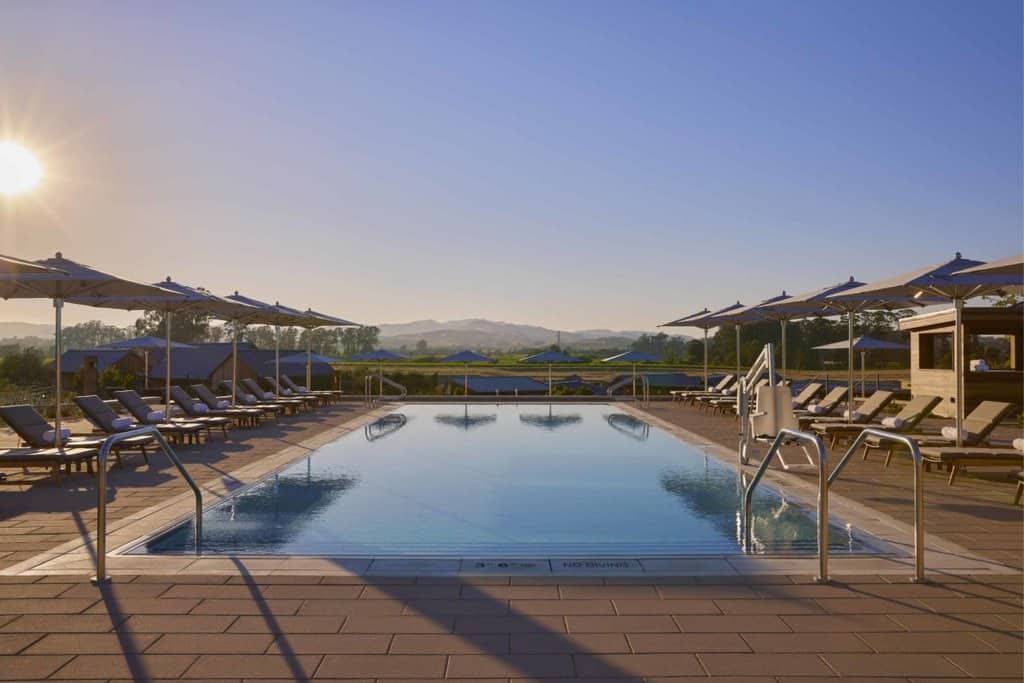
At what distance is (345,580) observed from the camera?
4.81 meters

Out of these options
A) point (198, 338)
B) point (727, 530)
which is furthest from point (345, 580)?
point (198, 338)

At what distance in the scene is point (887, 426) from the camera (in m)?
11.4

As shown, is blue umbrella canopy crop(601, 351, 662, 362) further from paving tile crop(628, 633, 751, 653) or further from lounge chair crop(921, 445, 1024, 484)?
paving tile crop(628, 633, 751, 653)

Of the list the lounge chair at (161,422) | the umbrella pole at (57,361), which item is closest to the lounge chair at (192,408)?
the lounge chair at (161,422)

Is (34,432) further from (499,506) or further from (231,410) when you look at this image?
(499,506)

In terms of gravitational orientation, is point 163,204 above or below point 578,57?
below

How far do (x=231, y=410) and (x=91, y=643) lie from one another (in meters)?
A: 11.3

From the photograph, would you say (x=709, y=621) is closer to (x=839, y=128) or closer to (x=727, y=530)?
(x=727, y=530)

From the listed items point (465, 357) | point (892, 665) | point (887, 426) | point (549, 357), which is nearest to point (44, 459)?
point (892, 665)

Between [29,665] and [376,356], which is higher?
[376,356]

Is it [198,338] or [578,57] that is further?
[198,338]

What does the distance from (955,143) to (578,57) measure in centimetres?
787

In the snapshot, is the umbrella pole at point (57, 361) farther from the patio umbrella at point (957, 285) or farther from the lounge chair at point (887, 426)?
the patio umbrella at point (957, 285)

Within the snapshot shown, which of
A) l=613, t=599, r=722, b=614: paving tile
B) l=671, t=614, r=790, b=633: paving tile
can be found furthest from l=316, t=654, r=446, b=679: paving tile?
l=671, t=614, r=790, b=633: paving tile
